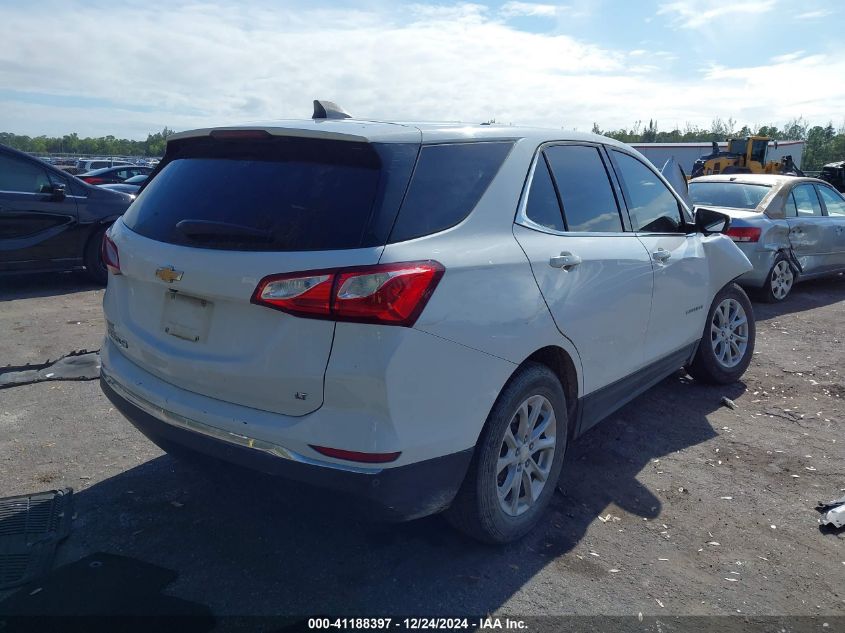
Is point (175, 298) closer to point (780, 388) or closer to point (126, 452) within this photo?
point (126, 452)

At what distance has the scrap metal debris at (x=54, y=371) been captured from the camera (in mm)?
5180

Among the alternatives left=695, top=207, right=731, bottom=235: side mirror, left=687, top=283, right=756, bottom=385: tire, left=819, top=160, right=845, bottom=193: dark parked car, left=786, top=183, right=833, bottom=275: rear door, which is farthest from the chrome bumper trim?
left=819, top=160, right=845, bottom=193: dark parked car

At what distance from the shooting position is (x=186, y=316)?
112 inches

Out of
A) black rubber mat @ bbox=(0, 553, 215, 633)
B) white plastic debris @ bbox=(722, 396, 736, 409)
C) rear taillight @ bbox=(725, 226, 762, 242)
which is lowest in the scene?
white plastic debris @ bbox=(722, 396, 736, 409)

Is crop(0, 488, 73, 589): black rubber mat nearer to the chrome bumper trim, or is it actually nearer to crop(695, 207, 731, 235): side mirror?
the chrome bumper trim

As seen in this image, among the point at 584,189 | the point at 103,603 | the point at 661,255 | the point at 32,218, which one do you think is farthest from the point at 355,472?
the point at 32,218

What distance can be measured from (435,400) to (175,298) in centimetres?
117

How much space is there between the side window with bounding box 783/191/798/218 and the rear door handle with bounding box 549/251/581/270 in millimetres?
7012

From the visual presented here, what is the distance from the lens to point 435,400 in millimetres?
2625

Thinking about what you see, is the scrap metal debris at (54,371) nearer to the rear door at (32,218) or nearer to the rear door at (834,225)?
the rear door at (32,218)

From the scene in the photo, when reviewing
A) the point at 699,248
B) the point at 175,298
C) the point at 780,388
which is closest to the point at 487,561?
the point at 175,298

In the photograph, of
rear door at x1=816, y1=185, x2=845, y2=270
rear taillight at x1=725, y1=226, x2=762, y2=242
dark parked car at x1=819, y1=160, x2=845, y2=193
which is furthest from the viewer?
dark parked car at x1=819, y1=160, x2=845, y2=193

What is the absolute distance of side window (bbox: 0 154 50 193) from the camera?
8.08 m

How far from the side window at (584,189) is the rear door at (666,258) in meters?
0.23
